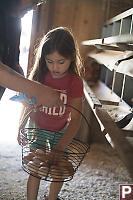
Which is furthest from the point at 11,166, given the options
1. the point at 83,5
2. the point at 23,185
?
the point at 83,5

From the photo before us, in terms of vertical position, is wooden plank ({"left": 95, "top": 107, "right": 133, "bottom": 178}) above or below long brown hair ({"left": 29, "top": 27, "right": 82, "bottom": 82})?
below

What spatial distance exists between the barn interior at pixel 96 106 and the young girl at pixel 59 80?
0.50 feet

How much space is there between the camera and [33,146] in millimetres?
1392

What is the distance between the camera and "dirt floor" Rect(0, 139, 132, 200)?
1.71 meters

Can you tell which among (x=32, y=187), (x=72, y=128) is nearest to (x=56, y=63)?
(x=72, y=128)

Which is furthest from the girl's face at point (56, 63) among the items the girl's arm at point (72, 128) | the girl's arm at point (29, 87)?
the girl's arm at point (29, 87)

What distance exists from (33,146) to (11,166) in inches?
28.3

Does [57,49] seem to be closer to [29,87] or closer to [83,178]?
[29,87]

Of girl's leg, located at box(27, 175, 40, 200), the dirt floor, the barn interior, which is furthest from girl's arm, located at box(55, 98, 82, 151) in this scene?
the dirt floor

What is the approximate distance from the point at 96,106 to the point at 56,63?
0.37 meters

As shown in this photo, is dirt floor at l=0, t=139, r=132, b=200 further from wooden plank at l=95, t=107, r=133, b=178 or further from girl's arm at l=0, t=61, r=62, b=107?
girl's arm at l=0, t=61, r=62, b=107

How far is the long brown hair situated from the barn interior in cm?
16

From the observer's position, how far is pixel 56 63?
131cm

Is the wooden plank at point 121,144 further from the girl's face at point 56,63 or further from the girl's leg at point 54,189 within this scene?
the girl's leg at point 54,189
